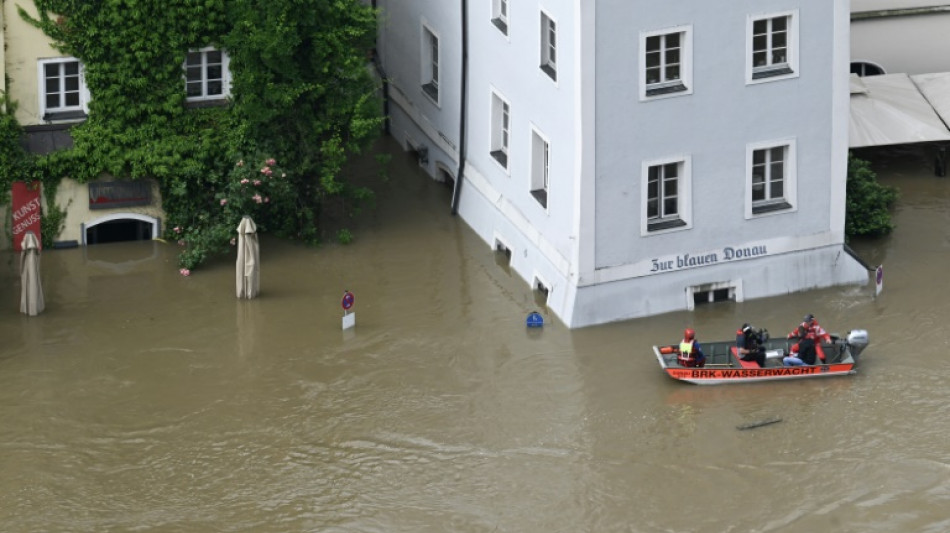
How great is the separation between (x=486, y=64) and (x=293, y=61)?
181 inches

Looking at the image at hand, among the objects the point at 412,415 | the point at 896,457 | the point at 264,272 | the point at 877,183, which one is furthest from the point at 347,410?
the point at 877,183

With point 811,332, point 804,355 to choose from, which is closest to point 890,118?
point 811,332

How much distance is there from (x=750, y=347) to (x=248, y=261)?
11.5 meters

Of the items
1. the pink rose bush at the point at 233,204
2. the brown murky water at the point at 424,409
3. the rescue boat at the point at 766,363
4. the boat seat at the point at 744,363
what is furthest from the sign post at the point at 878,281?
the pink rose bush at the point at 233,204

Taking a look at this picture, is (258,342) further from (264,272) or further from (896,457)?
(896,457)

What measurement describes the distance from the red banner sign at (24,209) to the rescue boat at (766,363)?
1564cm

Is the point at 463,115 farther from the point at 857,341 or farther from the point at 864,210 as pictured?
the point at 857,341

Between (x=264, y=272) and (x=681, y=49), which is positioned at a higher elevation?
(x=681, y=49)

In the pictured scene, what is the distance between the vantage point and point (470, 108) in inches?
1972

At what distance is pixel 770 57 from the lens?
1751 inches

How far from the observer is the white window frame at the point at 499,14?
1873 inches

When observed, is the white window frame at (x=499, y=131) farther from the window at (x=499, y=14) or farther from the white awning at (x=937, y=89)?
the white awning at (x=937, y=89)

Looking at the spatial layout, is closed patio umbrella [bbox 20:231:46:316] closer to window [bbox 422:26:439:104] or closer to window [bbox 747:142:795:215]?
window [bbox 422:26:439:104]

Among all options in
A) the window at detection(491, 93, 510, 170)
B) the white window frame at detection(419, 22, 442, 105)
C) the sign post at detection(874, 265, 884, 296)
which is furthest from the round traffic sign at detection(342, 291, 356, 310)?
the sign post at detection(874, 265, 884, 296)
